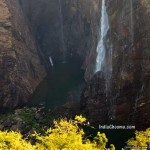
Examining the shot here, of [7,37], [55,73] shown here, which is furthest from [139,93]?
[55,73]

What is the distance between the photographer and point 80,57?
105750mm

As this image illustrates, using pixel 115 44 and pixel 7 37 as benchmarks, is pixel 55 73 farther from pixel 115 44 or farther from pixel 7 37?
pixel 115 44

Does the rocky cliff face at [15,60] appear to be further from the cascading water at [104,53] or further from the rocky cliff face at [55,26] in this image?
the cascading water at [104,53]

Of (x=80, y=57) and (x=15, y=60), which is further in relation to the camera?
(x=80, y=57)

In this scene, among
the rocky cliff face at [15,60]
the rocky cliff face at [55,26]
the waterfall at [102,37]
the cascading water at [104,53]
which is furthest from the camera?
the rocky cliff face at [55,26]

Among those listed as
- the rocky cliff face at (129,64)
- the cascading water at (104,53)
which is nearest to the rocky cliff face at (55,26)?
the cascading water at (104,53)

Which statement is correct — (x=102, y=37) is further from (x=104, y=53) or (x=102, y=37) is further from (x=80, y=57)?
(x=80, y=57)

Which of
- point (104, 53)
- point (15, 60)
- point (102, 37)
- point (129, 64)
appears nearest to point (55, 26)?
point (15, 60)

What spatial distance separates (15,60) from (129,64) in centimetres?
3472

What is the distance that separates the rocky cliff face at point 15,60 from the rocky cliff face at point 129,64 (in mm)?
24419

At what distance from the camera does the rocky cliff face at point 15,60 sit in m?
83.2

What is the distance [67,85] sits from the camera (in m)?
89.4

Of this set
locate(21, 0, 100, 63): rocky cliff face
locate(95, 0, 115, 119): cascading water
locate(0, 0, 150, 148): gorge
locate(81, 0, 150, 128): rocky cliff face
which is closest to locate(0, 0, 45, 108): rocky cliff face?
locate(0, 0, 150, 148): gorge

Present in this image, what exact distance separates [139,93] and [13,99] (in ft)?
106
